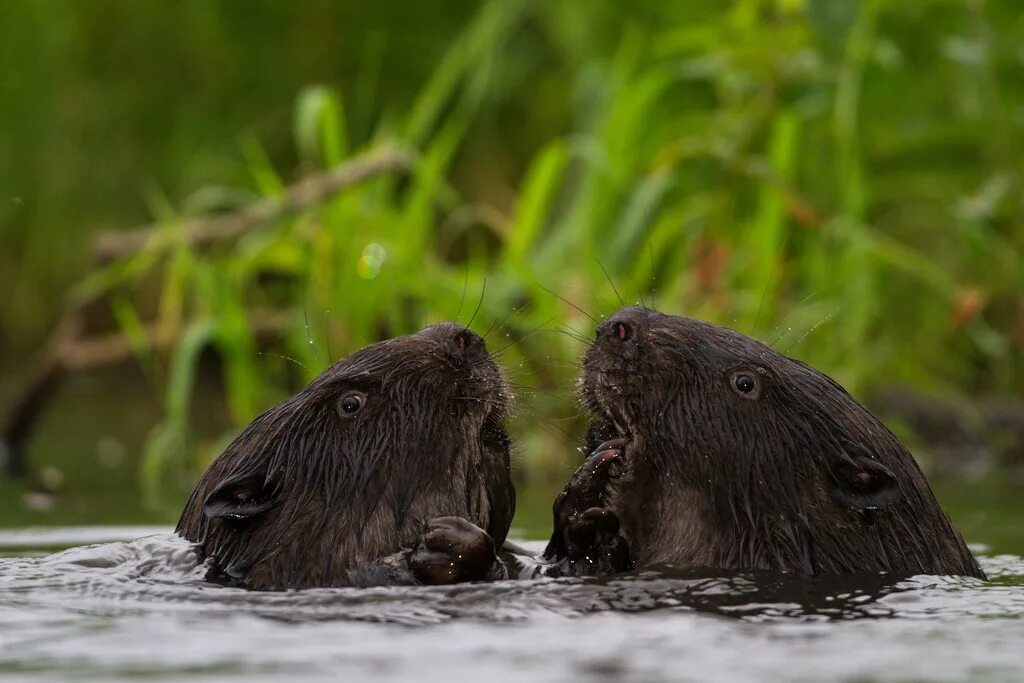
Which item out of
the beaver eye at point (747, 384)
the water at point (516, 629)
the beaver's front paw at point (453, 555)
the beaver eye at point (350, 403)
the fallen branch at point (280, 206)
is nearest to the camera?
the water at point (516, 629)

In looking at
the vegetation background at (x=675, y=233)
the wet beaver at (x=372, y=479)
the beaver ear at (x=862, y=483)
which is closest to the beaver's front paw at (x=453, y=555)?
the wet beaver at (x=372, y=479)

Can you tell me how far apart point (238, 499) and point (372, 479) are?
0.37m

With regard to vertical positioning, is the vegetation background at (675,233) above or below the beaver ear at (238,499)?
above

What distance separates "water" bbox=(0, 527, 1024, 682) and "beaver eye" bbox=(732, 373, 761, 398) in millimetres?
554

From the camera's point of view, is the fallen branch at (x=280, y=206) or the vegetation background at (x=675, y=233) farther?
the fallen branch at (x=280, y=206)

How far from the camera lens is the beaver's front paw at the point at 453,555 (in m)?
4.79

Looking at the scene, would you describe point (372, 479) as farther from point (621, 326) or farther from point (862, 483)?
point (862, 483)

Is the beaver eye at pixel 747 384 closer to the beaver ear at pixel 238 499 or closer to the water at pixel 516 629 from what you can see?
the water at pixel 516 629

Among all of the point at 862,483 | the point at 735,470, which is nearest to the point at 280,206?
the point at 735,470

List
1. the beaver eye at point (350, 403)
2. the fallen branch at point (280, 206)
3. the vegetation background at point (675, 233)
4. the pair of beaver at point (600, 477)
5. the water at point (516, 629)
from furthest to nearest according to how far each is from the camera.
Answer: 1. the fallen branch at point (280, 206)
2. the vegetation background at point (675, 233)
3. the beaver eye at point (350, 403)
4. the pair of beaver at point (600, 477)
5. the water at point (516, 629)

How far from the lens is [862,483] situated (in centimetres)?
489

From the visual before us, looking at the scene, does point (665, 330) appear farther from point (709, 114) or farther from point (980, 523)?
point (709, 114)

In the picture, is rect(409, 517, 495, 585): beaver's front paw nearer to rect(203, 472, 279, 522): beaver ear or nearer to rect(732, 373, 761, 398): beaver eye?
rect(203, 472, 279, 522): beaver ear

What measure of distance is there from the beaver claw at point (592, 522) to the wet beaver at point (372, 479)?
9.1 inches
